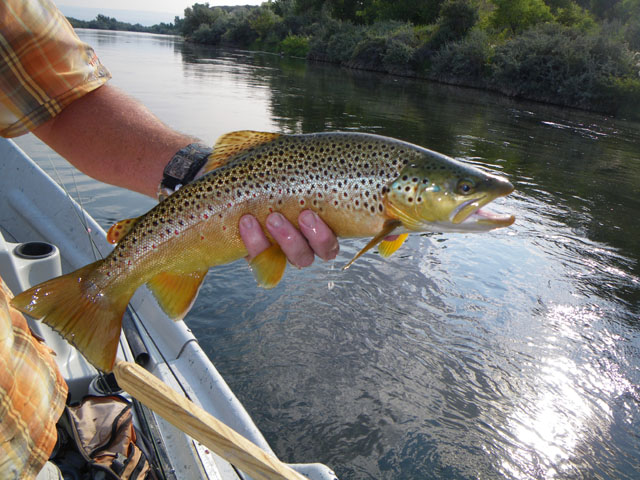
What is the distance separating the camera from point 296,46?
61.2 metres

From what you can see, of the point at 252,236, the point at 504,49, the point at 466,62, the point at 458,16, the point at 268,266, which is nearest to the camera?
the point at 252,236

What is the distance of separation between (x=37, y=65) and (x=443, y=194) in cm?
180

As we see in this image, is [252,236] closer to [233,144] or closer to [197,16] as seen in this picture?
[233,144]

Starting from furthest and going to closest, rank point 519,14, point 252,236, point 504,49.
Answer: point 519,14
point 504,49
point 252,236

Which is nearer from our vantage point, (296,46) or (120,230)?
(120,230)

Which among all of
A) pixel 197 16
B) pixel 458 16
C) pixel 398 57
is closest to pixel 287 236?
pixel 398 57

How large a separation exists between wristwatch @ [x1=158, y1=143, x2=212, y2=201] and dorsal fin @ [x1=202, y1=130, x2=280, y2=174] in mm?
73

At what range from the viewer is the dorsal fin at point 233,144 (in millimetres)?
2334

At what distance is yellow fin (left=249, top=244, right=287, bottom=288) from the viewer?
2.36 metres

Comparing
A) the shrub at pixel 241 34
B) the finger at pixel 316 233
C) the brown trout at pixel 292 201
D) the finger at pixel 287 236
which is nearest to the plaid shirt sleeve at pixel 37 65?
the brown trout at pixel 292 201

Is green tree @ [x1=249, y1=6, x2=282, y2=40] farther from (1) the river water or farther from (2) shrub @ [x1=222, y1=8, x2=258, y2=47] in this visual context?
(1) the river water

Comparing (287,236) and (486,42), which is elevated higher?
(287,236)

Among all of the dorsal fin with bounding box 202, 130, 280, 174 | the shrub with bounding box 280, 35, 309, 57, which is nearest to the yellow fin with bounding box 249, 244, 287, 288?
the dorsal fin with bounding box 202, 130, 280, 174

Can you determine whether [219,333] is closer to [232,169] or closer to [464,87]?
[232,169]
